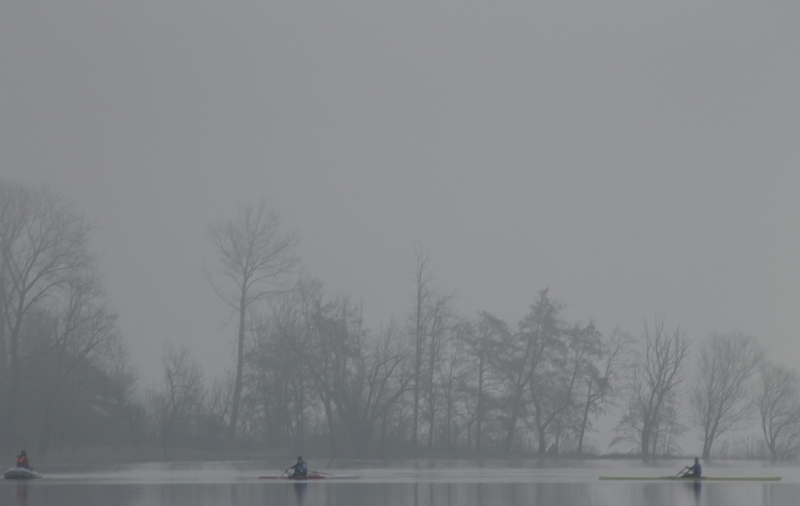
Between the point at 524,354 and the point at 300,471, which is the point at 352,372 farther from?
the point at 300,471

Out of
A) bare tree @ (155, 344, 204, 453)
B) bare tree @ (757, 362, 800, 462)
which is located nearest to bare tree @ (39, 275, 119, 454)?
bare tree @ (155, 344, 204, 453)

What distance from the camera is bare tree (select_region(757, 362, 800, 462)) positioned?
8306 cm

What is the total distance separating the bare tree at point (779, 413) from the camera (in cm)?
8306

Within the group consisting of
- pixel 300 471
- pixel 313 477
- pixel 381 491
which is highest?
pixel 300 471

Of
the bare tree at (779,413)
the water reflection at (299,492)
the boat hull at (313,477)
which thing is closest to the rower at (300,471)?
the boat hull at (313,477)

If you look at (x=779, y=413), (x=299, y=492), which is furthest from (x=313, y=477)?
(x=779, y=413)

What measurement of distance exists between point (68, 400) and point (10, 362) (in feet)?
15.5

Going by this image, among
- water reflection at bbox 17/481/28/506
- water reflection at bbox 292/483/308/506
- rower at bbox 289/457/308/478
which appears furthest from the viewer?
→ rower at bbox 289/457/308/478

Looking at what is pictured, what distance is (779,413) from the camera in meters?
83.4

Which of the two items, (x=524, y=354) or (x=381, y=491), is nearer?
(x=381, y=491)

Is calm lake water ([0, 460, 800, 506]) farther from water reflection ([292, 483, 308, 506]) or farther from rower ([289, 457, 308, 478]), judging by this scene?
rower ([289, 457, 308, 478])

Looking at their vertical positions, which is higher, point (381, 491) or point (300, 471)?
point (300, 471)

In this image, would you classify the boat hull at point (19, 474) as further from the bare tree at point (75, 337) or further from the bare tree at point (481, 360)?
the bare tree at point (481, 360)

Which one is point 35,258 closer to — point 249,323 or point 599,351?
point 249,323
